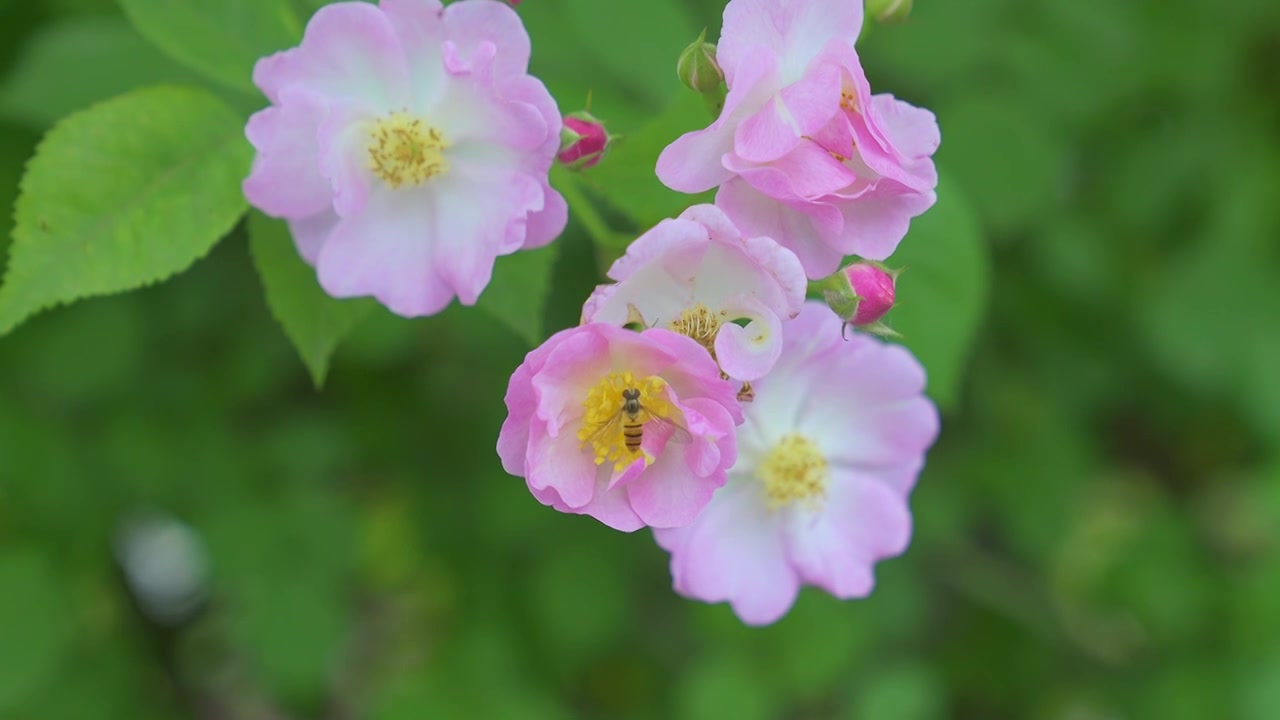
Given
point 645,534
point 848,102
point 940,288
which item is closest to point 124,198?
point 848,102

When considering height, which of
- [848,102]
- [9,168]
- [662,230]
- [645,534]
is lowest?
[645,534]

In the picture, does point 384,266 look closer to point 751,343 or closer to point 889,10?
point 751,343

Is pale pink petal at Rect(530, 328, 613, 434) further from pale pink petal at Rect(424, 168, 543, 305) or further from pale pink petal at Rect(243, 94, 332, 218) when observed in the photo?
pale pink petal at Rect(243, 94, 332, 218)

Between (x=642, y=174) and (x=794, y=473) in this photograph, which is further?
(x=794, y=473)

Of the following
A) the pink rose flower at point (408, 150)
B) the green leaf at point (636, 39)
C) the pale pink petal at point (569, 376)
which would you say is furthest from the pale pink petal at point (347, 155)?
the green leaf at point (636, 39)

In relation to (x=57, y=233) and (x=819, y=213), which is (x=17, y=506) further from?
(x=819, y=213)

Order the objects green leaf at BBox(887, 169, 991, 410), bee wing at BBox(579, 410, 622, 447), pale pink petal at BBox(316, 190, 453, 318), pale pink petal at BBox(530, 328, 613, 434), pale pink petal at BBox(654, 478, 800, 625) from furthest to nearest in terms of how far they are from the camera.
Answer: green leaf at BBox(887, 169, 991, 410) < pale pink petal at BBox(654, 478, 800, 625) < pale pink petal at BBox(316, 190, 453, 318) < bee wing at BBox(579, 410, 622, 447) < pale pink petal at BBox(530, 328, 613, 434)

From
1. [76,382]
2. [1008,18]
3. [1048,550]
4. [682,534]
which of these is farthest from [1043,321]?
[76,382]

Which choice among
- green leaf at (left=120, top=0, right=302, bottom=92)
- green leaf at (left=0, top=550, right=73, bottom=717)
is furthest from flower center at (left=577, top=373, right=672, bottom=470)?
green leaf at (left=0, top=550, right=73, bottom=717)
